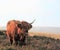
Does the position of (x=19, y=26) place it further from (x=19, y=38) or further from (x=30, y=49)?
(x=30, y=49)

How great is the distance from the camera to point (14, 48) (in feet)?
56.6

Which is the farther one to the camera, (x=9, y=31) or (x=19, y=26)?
(x=9, y=31)

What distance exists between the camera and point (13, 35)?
63.0 ft

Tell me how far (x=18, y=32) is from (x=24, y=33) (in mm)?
1055

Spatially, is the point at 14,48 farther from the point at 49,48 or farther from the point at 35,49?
the point at 49,48

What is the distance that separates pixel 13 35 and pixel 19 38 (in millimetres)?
895

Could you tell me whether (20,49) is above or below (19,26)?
below

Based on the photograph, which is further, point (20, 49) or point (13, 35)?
point (13, 35)

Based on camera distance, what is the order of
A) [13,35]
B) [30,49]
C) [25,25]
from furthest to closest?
[13,35], [25,25], [30,49]

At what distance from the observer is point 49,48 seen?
60.1 feet

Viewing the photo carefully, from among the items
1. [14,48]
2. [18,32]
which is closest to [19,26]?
[18,32]

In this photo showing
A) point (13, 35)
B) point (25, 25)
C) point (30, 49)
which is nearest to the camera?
point (30, 49)

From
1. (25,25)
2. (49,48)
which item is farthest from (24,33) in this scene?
(49,48)

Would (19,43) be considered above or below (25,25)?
below
